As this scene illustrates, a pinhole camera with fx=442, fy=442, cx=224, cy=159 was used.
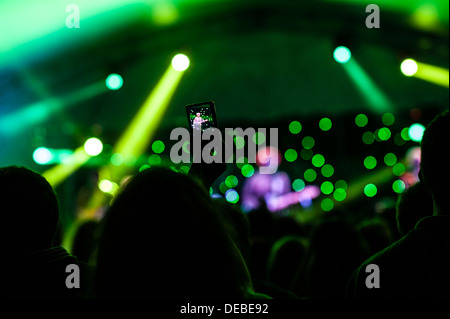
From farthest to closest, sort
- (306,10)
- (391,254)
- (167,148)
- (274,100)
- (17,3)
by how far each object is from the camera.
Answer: (167,148)
(274,100)
(306,10)
(17,3)
(391,254)

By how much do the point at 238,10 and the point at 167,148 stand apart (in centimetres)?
870

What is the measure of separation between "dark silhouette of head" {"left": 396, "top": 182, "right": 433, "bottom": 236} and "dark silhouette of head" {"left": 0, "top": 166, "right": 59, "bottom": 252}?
5.07 ft

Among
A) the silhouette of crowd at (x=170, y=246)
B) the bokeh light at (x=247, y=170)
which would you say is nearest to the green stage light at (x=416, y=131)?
the bokeh light at (x=247, y=170)

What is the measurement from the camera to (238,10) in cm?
720

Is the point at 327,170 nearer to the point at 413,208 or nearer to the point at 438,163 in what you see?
the point at 413,208

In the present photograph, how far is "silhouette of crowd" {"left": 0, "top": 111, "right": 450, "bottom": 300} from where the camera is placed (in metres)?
1.08

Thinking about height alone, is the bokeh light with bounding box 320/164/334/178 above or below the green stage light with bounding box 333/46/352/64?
above

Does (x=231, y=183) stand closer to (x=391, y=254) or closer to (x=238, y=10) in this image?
(x=238, y=10)

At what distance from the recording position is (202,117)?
72.6 inches

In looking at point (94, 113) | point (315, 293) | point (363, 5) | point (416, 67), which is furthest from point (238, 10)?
point (315, 293)

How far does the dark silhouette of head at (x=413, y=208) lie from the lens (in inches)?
81.7

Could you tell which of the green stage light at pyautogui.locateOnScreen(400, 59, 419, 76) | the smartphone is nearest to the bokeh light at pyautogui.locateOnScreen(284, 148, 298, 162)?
the green stage light at pyautogui.locateOnScreen(400, 59, 419, 76)

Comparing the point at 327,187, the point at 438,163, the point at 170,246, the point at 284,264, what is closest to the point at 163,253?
the point at 170,246

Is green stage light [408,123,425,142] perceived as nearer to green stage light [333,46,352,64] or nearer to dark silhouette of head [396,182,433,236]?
green stage light [333,46,352,64]
